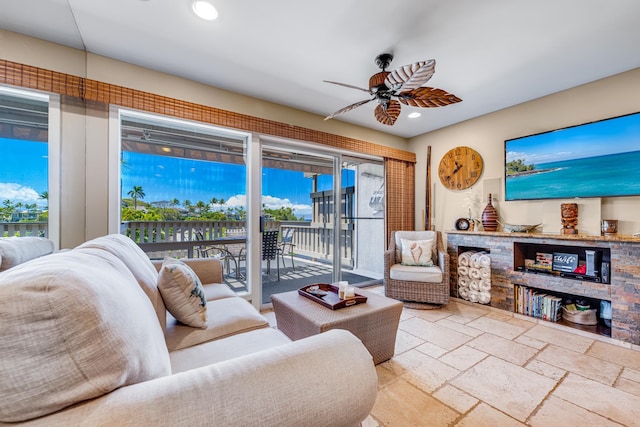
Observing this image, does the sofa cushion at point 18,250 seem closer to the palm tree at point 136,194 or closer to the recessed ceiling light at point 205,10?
the palm tree at point 136,194

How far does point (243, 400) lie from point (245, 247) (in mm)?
2627

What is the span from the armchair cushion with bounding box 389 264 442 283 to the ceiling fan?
5.76 ft

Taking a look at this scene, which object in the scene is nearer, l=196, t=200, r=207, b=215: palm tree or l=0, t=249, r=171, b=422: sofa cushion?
l=0, t=249, r=171, b=422: sofa cushion

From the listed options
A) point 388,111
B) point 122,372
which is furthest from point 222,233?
point 122,372

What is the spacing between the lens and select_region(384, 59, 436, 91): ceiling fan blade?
5.61 feet

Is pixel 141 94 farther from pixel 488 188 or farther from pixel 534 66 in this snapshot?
pixel 488 188

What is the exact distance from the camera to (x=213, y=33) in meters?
2.05

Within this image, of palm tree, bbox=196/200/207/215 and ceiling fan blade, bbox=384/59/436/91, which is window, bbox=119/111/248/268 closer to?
palm tree, bbox=196/200/207/215

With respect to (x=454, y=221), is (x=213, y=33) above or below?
above

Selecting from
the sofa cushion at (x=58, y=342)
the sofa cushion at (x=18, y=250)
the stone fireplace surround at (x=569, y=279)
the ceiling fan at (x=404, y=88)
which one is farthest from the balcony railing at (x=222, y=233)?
the sofa cushion at (x=58, y=342)

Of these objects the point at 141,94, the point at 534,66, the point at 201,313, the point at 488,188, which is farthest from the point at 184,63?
the point at 488,188

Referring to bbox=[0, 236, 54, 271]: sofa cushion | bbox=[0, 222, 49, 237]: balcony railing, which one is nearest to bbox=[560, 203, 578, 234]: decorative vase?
bbox=[0, 236, 54, 271]: sofa cushion

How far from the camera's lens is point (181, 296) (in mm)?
1433

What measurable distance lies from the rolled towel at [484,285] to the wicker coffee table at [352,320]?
179 cm
